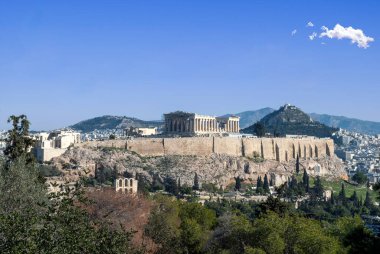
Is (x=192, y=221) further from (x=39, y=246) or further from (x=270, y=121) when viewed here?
(x=270, y=121)

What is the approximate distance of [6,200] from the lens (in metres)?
19.2

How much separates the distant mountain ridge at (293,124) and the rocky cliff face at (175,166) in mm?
59067

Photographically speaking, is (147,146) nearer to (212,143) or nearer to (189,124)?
(212,143)

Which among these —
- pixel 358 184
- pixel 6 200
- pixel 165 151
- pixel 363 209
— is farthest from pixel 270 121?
pixel 6 200

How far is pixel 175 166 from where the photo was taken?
234 feet

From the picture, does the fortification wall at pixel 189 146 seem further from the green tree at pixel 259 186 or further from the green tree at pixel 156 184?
the green tree at pixel 156 184

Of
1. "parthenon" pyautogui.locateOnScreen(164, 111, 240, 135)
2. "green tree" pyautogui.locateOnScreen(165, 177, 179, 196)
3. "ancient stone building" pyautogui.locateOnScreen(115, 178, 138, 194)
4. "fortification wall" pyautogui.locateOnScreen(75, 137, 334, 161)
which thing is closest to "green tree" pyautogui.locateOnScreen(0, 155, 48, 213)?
"ancient stone building" pyautogui.locateOnScreen(115, 178, 138, 194)

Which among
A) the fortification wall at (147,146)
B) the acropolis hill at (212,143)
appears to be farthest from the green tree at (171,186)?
the acropolis hill at (212,143)

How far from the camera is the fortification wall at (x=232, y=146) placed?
7456 centimetres

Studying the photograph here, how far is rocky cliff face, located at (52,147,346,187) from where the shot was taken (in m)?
64.6

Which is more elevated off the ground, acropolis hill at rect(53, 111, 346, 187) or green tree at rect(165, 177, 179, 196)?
acropolis hill at rect(53, 111, 346, 187)

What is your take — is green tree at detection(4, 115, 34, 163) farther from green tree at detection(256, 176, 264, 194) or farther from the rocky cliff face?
green tree at detection(256, 176, 264, 194)

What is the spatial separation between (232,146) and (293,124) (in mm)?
81155

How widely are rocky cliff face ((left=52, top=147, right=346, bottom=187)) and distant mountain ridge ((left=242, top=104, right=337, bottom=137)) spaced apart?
194 ft
